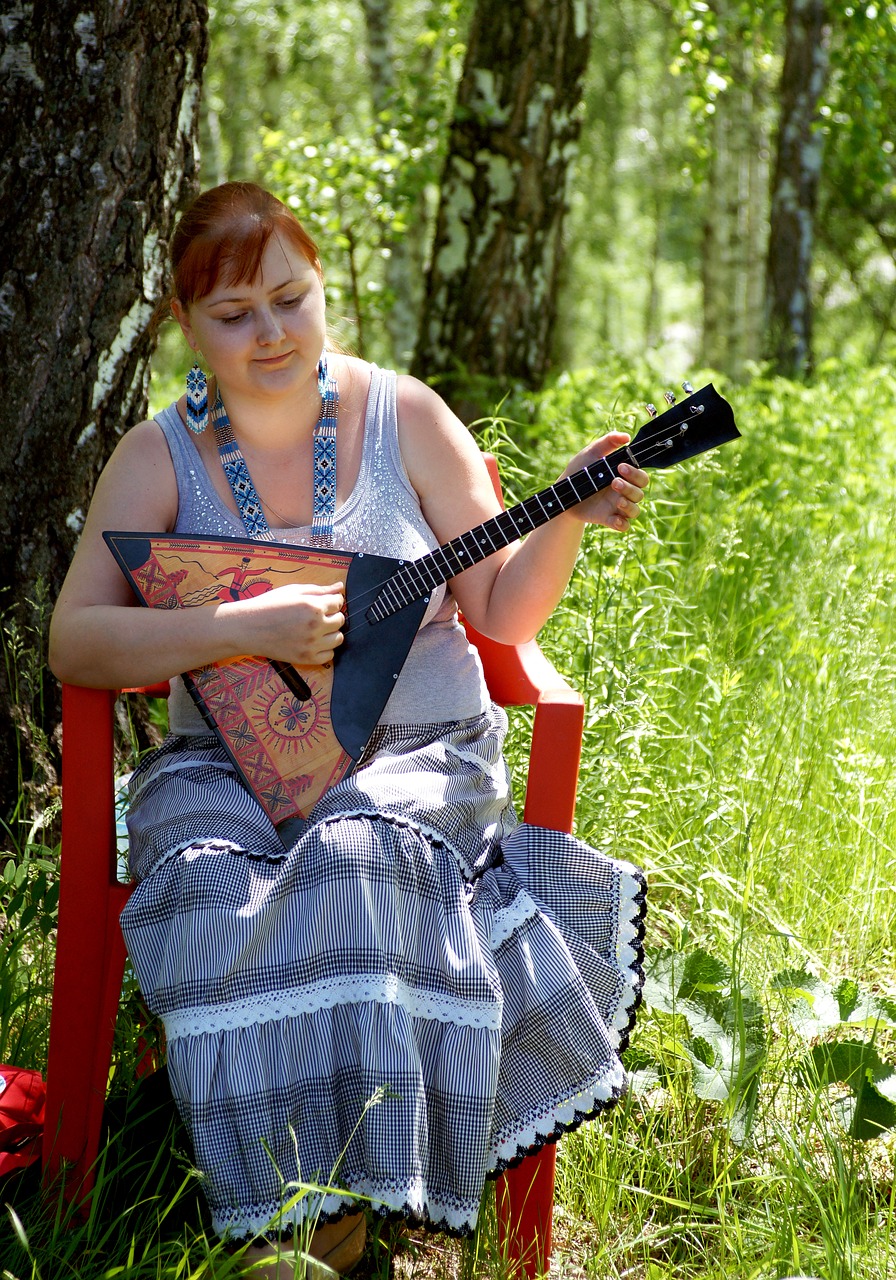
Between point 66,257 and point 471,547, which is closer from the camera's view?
point 471,547

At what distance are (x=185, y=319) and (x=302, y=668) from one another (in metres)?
0.67

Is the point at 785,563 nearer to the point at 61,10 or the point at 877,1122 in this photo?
the point at 877,1122

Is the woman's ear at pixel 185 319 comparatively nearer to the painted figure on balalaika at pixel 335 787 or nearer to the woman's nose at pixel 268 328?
the painted figure on balalaika at pixel 335 787

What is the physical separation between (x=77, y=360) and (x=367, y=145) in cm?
501

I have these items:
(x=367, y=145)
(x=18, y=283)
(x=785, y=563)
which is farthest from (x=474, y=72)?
(x=18, y=283)

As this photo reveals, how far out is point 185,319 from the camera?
7.18 ft

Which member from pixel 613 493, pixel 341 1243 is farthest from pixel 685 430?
pixel 341 1243

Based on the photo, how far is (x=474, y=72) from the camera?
17.0 ft

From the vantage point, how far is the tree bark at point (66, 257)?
2.62 meters

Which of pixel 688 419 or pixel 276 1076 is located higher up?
pixel 688 419

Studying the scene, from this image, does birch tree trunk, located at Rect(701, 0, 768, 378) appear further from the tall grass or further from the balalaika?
the balalaika

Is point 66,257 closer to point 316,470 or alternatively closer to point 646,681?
point 316,470

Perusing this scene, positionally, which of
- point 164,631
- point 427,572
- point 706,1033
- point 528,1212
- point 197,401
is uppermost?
point 197,401

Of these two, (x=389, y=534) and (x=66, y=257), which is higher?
(x=66, y=257)
